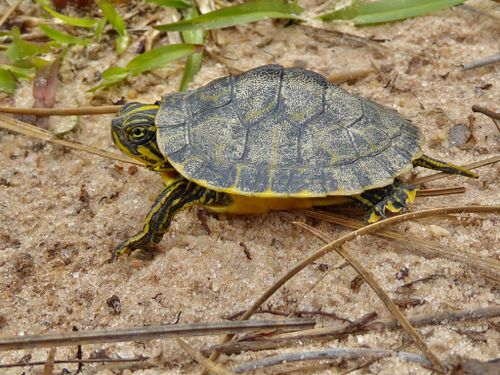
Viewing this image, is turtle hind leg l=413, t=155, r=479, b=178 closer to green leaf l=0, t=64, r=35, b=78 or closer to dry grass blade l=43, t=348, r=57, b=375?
dry grass blade l=43, t=348, r=57, b=375

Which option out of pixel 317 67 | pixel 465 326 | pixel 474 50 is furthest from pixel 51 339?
pixel 474 50

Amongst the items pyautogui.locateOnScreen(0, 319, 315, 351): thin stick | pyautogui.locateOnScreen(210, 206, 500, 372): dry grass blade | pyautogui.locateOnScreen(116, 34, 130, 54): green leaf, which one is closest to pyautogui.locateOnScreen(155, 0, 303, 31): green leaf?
pyautogui.locateOnScreen(116, 34, 130, 54): green leaf

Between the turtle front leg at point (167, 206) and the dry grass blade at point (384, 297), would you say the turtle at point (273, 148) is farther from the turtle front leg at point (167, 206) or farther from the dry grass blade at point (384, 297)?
the dry grass blade at point (384, 297)

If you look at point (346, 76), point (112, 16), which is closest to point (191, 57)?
point (112, 16)

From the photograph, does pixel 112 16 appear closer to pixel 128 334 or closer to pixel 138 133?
pixel 138 133

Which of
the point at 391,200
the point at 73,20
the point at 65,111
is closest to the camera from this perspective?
the point at 391,200

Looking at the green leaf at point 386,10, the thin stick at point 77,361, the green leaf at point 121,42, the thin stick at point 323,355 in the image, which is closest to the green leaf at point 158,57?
the green leaf at point 121,42

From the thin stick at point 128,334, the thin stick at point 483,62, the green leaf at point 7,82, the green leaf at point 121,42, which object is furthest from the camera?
the green leaf at point 121,42
